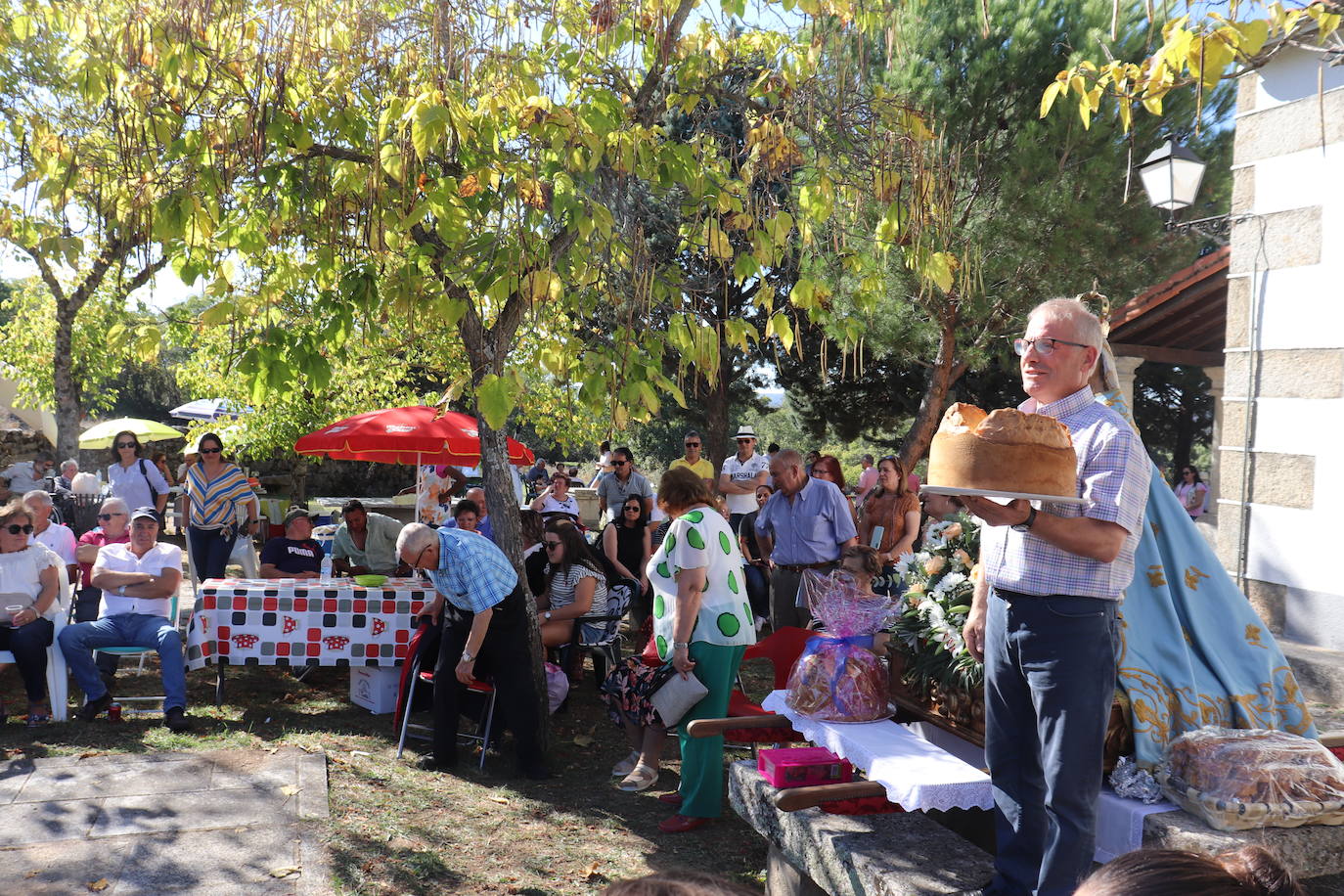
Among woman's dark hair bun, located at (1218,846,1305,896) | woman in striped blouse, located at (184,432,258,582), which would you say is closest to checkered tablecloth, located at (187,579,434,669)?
woman in striped blouse, located at (184,432,258,582)

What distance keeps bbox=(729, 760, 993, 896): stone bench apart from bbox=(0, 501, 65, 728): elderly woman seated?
186 inches

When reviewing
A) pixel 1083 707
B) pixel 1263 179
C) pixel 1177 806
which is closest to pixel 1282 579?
pixel 1263 179

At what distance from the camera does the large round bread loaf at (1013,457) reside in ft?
8.14

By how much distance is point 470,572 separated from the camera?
18.0ft

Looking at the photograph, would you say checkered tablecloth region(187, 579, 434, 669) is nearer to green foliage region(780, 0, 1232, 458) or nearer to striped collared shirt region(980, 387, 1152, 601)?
striped collared shirt region(980, 387, 1152, 601)

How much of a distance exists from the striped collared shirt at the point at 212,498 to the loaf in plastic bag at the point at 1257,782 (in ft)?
24.1

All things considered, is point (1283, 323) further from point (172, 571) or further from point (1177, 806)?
point (172, 571)

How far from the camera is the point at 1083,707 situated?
8.50 feet

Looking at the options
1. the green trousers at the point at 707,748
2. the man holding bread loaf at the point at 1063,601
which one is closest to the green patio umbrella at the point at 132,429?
the green trousers at the point at 707,748

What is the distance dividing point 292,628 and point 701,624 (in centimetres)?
312

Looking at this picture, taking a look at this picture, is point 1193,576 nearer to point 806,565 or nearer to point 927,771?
point 927,771

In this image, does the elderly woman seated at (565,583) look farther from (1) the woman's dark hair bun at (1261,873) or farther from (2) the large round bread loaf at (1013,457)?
(1) the woman's dark hair bun at (1261,873)

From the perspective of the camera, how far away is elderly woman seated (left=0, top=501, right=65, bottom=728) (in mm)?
6355

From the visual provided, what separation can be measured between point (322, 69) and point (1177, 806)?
5.08 m
